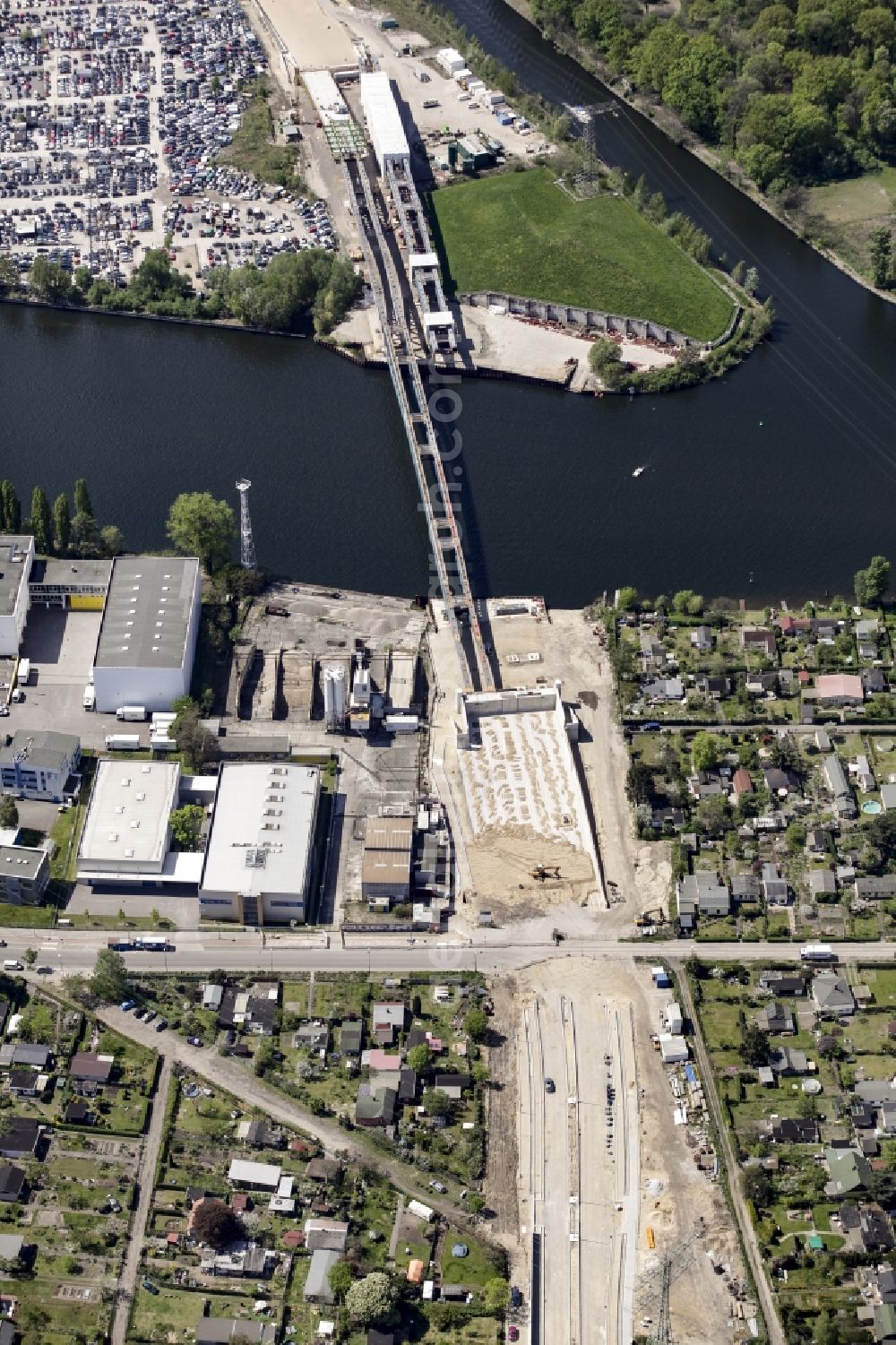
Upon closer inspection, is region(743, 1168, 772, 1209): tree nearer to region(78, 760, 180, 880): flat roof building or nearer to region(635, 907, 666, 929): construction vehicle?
region(635, 907, 666, 929): construction vehicle

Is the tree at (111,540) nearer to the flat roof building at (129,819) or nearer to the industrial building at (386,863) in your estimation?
the flat roof building at (129,819)

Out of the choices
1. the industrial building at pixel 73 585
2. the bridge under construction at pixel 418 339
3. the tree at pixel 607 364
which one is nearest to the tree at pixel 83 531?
the industrial building at pixel 73 585

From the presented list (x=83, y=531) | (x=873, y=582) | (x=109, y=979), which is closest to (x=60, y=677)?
(x=83, y=531)

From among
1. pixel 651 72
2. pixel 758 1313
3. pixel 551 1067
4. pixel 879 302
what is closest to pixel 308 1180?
pixel 551 1067

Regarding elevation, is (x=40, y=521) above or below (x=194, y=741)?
above

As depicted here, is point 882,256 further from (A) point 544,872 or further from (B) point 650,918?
(B) point 650,918

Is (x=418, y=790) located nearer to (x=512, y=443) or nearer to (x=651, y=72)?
(x=512, y=443)

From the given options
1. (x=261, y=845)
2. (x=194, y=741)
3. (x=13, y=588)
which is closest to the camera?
(x=261, y=845)
